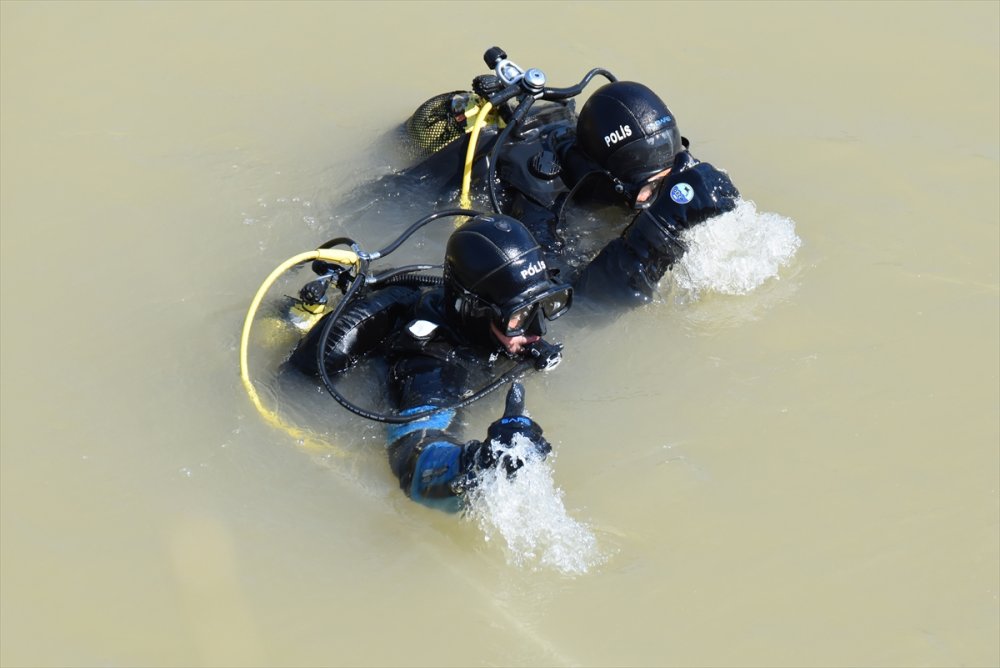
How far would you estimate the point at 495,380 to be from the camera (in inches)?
168

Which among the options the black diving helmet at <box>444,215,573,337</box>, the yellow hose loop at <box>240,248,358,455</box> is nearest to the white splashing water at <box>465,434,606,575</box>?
the black diving helmet at <box>444,215,573,337</box>

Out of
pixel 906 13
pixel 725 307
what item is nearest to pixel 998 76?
pixel 906 13

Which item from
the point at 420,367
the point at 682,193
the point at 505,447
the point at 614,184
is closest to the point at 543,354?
the point at 420,367

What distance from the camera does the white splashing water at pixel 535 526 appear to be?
154 inches

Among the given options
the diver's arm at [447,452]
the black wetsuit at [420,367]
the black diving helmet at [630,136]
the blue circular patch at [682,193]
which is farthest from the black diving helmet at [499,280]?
the black diving helmet at [630,136]

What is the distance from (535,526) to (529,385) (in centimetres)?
90

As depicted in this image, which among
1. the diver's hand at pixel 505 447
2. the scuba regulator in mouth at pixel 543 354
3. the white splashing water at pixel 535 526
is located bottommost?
the white splashing water at pixel 535 526

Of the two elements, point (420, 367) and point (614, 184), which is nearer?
point (420, 367)

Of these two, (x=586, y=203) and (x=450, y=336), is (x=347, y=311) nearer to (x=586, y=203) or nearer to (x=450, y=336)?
(x=450, y=336)

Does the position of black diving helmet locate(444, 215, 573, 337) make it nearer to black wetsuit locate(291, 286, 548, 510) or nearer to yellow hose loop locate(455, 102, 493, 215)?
black wetsuit locate(291, 286, 548, 510)

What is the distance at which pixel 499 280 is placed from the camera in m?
4.12

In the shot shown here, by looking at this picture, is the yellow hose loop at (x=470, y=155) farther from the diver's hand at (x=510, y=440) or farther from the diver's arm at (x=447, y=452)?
the diver's hand at (x=510, y=440)

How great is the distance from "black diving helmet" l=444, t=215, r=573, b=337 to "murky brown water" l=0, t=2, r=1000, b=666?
588mm

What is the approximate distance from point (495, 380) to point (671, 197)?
121 cm
